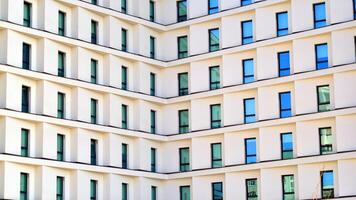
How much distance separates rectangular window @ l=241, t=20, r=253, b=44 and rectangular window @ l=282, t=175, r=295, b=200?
916 centimetres

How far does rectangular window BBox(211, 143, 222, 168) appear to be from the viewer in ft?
182

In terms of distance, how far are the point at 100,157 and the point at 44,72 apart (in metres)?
6.67

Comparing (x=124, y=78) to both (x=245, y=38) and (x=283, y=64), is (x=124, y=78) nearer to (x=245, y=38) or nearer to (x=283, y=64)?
(x=245, y=38)

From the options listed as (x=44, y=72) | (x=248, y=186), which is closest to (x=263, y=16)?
(x=248, y=186)

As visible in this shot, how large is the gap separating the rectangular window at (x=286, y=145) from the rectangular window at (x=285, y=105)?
1234mm

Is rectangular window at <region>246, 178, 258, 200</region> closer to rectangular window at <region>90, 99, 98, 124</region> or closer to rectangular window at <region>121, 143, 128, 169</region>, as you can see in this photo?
rectangular window at <region>121, 143, 128, 169</region>

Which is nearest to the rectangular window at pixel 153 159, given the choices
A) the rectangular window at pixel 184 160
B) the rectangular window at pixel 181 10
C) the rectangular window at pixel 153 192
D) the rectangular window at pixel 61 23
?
the rectangular window at pixel 153 192

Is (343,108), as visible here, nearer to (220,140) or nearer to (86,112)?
(220,140)

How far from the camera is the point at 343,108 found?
50.2 m

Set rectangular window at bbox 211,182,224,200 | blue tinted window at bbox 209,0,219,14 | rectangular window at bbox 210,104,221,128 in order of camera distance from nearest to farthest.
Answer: rectangular window at bbox 211,182,224,200, rectangular window at bbox 210,104,221,128, blue tinted window at bbox 209,0,219,14

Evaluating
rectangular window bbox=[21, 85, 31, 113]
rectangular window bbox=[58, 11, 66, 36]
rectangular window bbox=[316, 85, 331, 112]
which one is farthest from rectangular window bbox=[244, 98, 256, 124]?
rectangular window bbox=[21, 85, 31, 113]

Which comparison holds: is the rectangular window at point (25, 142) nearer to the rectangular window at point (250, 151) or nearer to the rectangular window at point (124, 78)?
the rectangular window at point (124, 78)

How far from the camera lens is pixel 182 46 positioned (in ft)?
194

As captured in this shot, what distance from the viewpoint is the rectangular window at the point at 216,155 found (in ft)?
182
